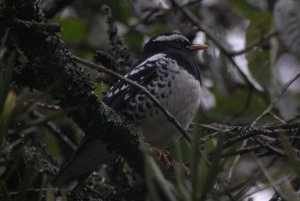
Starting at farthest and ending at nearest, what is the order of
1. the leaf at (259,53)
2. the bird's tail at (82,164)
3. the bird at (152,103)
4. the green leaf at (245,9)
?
the green leaf at (245,9), the leaf at (259,53), the bird at (152,103), the bird's tail at (82,164)

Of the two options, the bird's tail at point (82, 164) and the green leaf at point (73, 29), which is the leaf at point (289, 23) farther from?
the green leaf at point (73, 29)

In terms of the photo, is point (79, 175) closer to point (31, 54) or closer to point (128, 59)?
point (128, 59)

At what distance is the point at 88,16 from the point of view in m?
5.60

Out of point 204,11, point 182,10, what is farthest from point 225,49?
point 204,11

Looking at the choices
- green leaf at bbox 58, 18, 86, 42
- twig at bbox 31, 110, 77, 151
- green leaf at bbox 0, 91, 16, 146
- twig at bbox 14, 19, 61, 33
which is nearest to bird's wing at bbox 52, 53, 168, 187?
twig at bbox 31, 110, 77, 151

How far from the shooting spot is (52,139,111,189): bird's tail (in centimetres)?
383

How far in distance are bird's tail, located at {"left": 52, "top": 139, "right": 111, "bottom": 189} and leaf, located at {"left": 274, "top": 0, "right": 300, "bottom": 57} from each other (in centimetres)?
122

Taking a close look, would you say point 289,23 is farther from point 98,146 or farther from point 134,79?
point 98,146

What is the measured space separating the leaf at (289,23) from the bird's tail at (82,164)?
1.22 m

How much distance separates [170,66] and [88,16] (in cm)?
161

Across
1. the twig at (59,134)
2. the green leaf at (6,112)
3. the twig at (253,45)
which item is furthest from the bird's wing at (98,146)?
the green leaf at (6,112)

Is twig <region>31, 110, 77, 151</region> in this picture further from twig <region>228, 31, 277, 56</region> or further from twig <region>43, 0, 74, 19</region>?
twig <region>228, 31, 277, 56</region>

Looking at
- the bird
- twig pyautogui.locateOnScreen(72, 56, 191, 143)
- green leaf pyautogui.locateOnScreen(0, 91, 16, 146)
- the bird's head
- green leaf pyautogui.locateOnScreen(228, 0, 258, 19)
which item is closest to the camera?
green leaf pyautogui.locateOnScreen(0, 91, 16, 146)

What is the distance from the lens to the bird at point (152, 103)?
3977 mm
